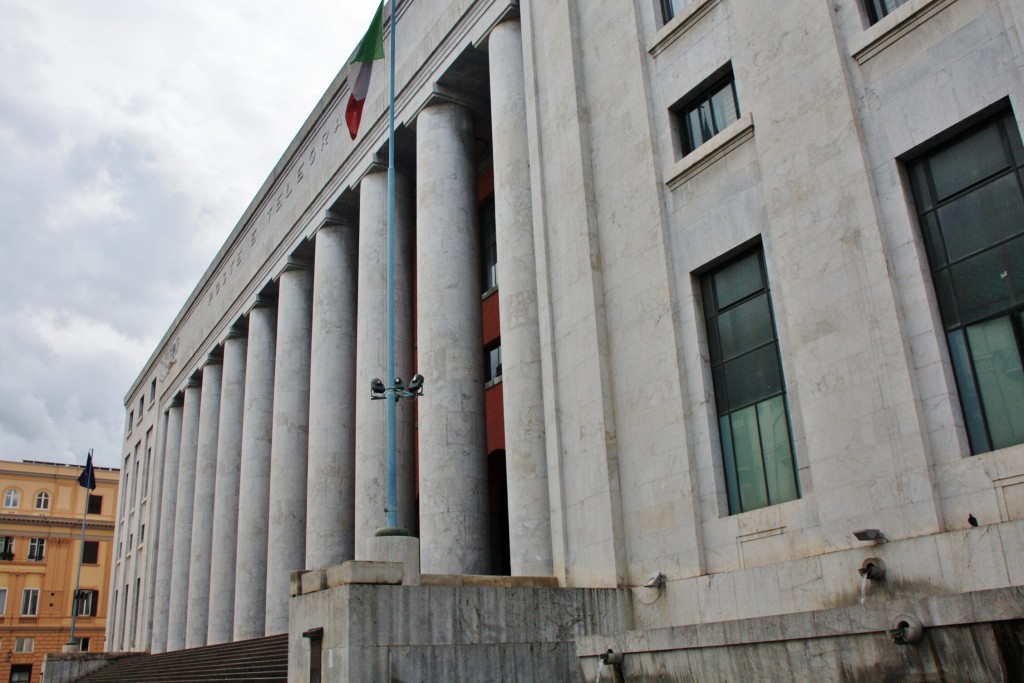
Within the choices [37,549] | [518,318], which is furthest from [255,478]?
[37,549]

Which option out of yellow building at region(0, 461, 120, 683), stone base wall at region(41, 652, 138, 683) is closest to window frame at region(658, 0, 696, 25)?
stone base wall at region(41, 652, 138, 683)

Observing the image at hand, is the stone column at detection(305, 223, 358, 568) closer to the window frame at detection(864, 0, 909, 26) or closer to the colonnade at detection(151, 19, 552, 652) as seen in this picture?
the colonnade at detection(151, 19, 552, 652)

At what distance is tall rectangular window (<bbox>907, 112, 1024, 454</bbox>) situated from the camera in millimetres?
10984

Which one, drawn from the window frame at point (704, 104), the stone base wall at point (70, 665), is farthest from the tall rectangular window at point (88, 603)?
the window frame at point (704, 104)

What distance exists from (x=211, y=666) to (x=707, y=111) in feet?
67.3

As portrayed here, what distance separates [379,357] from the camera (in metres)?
25.8

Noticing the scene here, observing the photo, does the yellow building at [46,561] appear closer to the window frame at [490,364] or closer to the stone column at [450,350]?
the window frame at [490,364]

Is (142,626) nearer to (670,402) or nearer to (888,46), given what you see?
(670,402)

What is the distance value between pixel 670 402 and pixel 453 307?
821 cm

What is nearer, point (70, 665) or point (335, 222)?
point (335, 222)

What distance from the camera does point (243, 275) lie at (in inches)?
1515

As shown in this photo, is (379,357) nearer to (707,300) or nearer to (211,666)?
(211,666)

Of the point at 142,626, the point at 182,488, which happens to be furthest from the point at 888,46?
the point at 142,626

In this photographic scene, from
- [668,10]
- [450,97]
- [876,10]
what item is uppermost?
[450,97]
